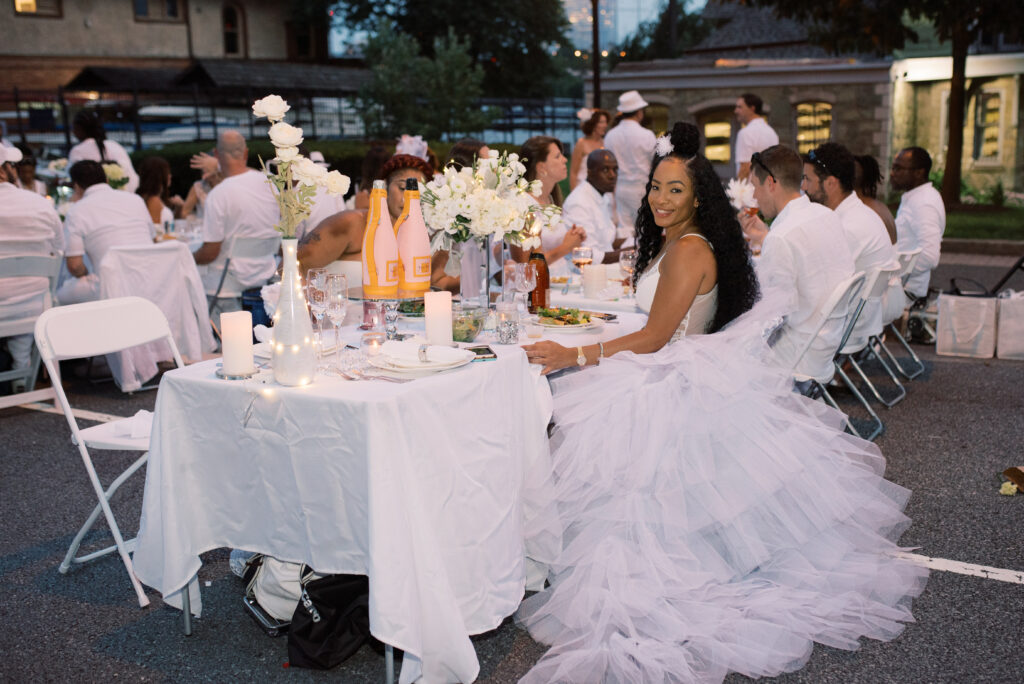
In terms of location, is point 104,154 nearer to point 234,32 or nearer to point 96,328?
point 96,328

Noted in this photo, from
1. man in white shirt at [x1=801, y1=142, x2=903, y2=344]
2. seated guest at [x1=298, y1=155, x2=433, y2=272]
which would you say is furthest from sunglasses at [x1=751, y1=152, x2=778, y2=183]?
seated guest at [x1=298, y1=155, x2=433, y2=272]

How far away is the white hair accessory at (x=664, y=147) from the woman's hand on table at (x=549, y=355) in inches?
39.6

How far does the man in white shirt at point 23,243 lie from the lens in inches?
230

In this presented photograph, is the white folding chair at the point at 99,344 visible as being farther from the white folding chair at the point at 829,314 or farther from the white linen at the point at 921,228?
the white linen at the point at 921,228

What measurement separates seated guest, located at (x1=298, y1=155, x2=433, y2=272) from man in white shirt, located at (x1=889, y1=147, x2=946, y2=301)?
4.06 metres

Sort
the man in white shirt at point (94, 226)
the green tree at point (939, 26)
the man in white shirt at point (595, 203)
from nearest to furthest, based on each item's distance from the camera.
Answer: the man in white shirt at point (94, 226) < the man in white shirt at point (595, 203) < the green tree at point (939, 26)

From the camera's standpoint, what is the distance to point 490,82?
130ft

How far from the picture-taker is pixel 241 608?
3.46 metres

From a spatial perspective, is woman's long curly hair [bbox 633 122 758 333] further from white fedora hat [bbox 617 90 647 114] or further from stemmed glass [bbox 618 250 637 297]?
white fedora hat [bbox 617 90 647 114]

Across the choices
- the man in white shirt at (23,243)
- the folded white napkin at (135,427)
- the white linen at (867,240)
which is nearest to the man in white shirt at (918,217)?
the white linen at (867,240)

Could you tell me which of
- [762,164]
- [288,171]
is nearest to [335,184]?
[288,171]

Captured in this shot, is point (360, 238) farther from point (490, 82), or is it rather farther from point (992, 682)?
point (490, 82)

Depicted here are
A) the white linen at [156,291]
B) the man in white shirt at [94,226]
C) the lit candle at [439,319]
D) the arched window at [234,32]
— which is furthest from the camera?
the arched window at [234,32]

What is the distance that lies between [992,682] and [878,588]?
567 millimetres
